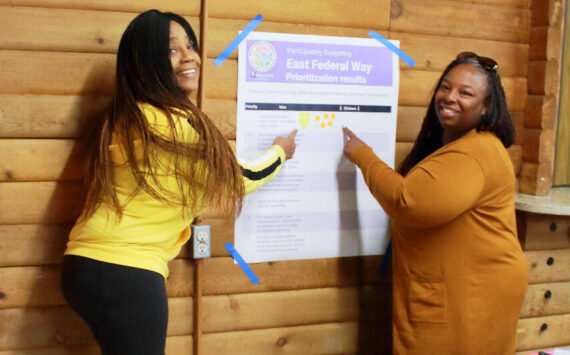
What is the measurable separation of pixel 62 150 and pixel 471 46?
1.57 m

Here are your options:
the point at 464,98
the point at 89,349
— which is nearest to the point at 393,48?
the point at 464,98

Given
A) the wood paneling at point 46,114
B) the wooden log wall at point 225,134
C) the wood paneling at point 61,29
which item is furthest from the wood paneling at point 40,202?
the wood paneling at point 61,29

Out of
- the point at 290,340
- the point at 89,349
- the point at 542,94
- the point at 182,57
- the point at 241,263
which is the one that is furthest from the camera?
the point at 542,94

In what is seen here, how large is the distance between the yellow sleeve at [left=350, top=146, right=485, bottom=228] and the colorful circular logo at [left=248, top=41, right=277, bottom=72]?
0.59 meters

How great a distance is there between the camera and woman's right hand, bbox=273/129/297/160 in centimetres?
209

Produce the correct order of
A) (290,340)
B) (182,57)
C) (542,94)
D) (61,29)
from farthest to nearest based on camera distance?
(542,94) < (290,340) < (61,29) < (182,57)

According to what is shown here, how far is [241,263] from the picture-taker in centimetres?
214

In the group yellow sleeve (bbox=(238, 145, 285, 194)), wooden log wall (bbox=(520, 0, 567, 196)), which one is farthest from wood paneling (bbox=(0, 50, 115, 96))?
wooden log wall (bbox=(520, 0, 567, 196))

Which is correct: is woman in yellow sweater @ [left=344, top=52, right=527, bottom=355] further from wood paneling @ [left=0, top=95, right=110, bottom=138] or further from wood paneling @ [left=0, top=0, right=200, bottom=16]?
wood paneling @ [left=0, top=95, right=110, bottom=138]

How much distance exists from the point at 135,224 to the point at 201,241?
443mm

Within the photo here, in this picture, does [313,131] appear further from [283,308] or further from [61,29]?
[61,29]

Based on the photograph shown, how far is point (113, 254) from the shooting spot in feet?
5.24

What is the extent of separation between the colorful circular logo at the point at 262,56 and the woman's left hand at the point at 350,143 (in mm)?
365

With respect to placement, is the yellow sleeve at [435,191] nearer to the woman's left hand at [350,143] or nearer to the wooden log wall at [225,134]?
the woman's left hand at [350,143]
